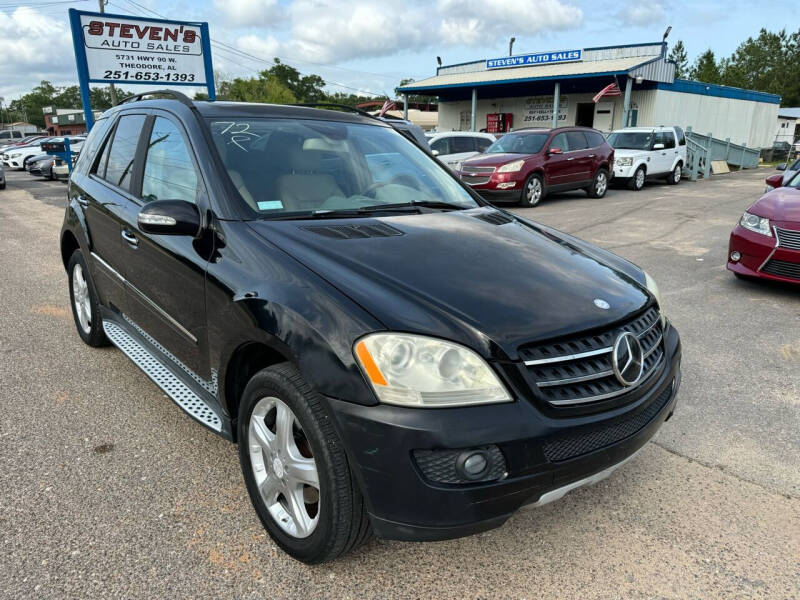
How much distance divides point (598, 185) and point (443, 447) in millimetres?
14087

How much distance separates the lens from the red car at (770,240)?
5547 mm

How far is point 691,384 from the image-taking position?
12.7 feet

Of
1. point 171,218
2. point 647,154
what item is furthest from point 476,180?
point 171,218

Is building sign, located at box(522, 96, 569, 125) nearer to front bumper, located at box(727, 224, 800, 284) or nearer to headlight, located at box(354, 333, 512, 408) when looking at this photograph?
front bumper, located at box(727, 224, 800, 284)

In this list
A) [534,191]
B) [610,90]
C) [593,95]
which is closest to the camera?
[534,191]

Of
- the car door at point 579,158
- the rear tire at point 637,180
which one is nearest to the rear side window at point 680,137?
the rear tire at point 637,180

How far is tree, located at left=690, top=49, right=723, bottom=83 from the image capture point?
68.8 meters

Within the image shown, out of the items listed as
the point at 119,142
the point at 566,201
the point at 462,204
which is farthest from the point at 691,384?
the point at 566,201

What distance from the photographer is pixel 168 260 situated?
9.34 feet

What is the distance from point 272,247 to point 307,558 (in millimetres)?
1183

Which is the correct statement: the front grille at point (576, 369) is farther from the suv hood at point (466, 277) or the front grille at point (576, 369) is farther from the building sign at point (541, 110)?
the building sign at point (541, 110)

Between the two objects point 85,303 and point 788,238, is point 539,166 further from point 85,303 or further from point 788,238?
point 85,303

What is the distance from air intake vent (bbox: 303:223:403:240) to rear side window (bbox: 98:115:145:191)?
1.58 metres

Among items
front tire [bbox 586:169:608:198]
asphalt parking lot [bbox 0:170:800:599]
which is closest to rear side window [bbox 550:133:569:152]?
front tire [bbox 586:169:608:198]
